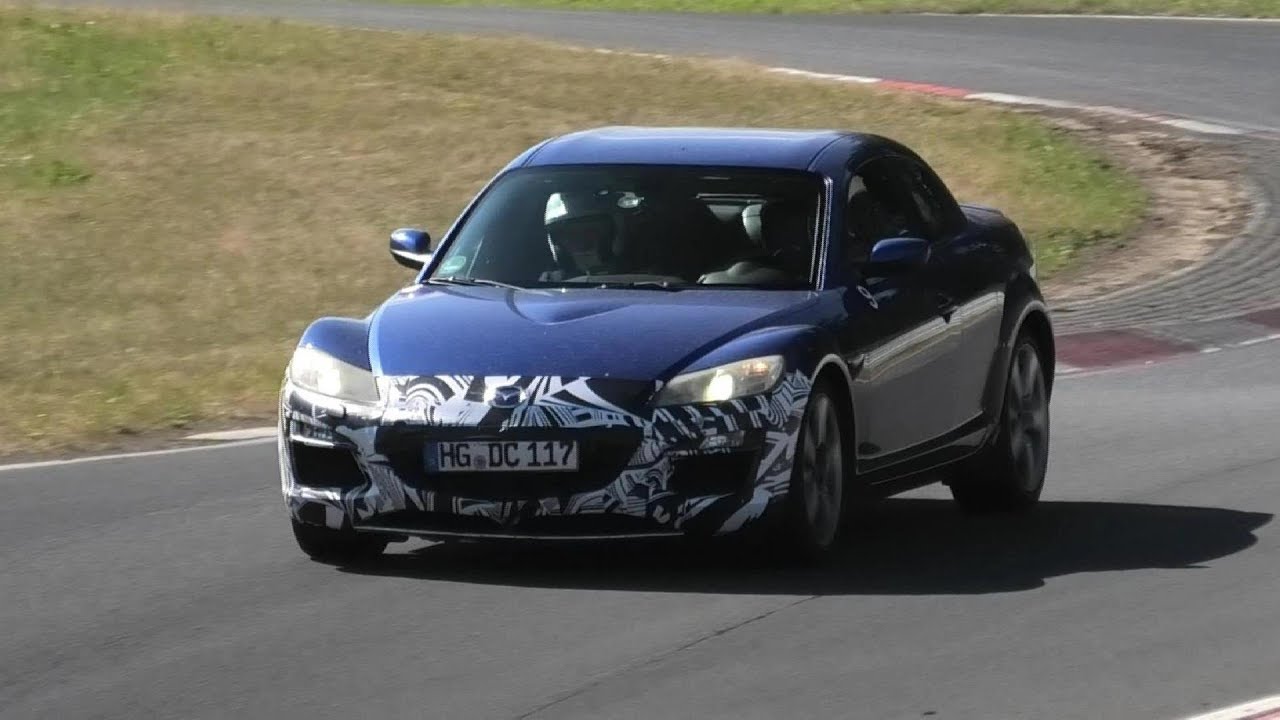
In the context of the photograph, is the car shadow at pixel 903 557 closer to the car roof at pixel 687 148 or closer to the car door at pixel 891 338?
the car door at pixel 891 338

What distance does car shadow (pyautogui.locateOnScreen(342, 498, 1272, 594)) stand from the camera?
7902mm

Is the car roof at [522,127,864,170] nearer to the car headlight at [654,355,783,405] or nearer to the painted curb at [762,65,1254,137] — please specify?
the car headlight at [654,355,783,405]

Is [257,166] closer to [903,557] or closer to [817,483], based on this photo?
[903,557]

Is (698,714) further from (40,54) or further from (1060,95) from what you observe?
(40,54)

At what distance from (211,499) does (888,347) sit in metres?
2.90

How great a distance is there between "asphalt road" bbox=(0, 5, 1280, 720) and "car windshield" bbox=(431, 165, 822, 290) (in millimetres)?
934

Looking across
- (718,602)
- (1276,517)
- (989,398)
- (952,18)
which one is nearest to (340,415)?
(718,602)

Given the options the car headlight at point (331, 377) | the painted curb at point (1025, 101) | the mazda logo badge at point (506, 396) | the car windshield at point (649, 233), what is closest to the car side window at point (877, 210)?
the car windshield at point (649, 233)

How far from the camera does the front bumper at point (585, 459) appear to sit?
7.54 meters

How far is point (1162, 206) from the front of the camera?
70.4ft

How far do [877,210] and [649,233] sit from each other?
36.4 inches

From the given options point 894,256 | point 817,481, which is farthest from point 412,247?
point 817,481

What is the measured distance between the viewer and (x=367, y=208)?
2338 cm

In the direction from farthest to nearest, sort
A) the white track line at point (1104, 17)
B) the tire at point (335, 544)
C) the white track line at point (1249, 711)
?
the white track line at point (1104, 17) < the tire at point (335, 544) < the white track line at point (1249, 711)
